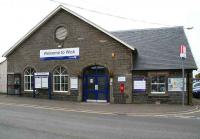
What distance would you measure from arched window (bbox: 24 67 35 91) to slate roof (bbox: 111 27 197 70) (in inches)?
342

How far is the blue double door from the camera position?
28891mm

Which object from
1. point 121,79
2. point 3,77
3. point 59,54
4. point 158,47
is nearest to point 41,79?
point 59,54

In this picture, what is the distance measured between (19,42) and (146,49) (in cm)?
1172

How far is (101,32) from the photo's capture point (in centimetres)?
2911

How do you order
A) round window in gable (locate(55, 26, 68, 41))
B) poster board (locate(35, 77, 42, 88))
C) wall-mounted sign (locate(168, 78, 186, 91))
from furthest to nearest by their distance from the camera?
1. poster board (locate(35, 77, 42, 88))
2. round window in gable (locate(55, 26, 68, 41))
3. wall-mounted sign (locate(168, 78, 186, 91))

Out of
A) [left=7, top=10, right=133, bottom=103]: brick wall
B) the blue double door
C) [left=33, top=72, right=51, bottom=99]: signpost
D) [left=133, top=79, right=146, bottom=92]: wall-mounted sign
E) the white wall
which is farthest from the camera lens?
the white wall

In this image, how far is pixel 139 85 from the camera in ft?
90.1

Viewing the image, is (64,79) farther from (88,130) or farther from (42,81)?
(88,130)

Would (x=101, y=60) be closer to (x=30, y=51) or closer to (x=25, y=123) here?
(x=30, y=51)

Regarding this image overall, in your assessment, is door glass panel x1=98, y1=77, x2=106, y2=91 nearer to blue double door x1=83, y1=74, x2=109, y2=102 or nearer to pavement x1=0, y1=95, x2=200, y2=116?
blue double door x1=83, y1=74, x2=109, y2=102

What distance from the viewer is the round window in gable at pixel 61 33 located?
3092 cm

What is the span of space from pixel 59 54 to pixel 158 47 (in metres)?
8.35

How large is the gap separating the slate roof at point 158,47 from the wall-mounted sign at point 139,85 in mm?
988

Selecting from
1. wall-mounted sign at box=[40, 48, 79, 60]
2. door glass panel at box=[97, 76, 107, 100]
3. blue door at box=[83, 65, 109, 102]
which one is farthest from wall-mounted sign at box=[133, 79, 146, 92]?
wall-mounted sign at box=[40, 48, 79, 60]
